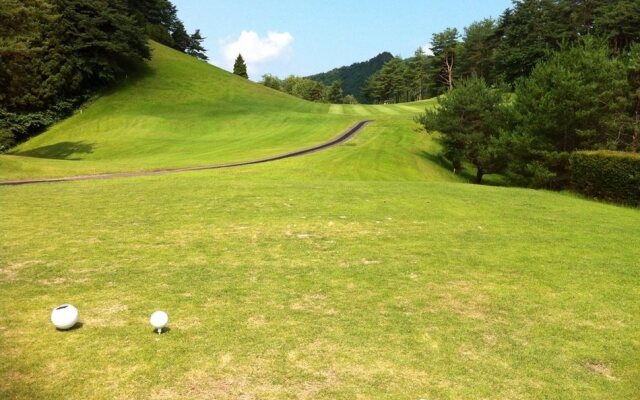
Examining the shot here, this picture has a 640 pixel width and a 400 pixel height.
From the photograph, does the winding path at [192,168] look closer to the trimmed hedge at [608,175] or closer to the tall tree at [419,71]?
the trimmed hedge at [608,175]

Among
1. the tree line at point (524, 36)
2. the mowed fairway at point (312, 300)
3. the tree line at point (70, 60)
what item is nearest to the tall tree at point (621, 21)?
the tree line at point (524, 36)

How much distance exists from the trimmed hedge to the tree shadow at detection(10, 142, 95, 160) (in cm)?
4652

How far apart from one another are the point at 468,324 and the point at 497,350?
35.5 inches

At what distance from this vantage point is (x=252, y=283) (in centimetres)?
903

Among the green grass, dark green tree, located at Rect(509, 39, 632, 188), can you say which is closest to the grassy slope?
the green grass

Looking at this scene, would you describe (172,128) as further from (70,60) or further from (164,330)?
(164,330)

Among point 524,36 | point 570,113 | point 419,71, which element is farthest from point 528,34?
point 570,113

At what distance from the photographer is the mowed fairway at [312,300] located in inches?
225

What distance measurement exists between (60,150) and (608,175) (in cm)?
5205

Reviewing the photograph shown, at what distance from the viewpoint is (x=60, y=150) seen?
2008 inches

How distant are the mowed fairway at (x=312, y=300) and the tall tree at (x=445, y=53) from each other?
94.8 metres

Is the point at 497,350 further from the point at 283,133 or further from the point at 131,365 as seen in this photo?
the point at 283,133

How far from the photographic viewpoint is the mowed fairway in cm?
573

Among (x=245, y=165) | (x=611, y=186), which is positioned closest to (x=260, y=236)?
(x=611, y=186)
